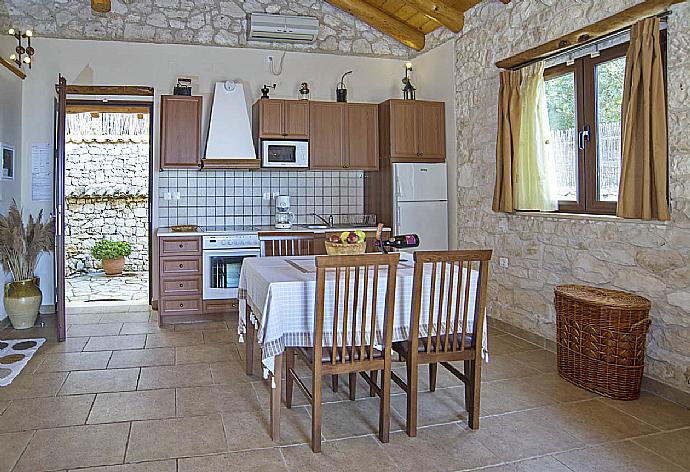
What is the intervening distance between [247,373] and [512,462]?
1920mm

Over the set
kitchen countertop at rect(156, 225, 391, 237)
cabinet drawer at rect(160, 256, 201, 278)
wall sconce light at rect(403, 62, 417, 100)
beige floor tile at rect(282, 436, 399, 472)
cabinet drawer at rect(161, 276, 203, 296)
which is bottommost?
beige floor tile at rect(282, 436, 399, 472)

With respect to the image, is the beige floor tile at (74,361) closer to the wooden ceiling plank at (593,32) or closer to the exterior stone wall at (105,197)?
the wooden ceiling plank at (593,32)

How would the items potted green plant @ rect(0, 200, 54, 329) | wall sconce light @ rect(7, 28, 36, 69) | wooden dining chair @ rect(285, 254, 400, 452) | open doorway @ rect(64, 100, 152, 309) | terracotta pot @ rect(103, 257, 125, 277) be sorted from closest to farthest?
wooden dining chair @ rect(285, 254, 400, 452) < potted green plant @ rect(0, 200, 54, 329) < wall sconce light @ rect(7, 28, 36, 69) < terracotta pot @ rect(103, 257, 125, 277) < open doorway @ rect(64, 100, 152, 309)

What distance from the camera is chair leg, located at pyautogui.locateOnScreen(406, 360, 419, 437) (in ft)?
9.29

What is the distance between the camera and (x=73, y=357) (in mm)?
4266

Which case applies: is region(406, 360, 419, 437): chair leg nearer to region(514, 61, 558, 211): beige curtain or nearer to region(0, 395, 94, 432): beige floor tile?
region(0, 395, 94, 432): beige floor tile

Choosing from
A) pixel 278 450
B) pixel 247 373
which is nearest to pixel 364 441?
pixel 278 450

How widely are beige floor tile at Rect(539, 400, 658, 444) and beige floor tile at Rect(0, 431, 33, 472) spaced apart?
2634 millimetres

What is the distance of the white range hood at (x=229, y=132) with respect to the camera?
5.74 meters

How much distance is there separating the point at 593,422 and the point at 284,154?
12.9 feet

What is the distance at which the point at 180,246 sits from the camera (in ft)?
17.8

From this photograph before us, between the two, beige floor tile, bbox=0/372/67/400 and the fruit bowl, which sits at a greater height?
the fruit bowl

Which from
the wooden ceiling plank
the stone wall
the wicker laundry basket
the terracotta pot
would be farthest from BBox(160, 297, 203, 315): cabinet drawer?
the terracotta pot

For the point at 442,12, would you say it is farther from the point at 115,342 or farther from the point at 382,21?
the point at 115,342
